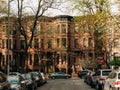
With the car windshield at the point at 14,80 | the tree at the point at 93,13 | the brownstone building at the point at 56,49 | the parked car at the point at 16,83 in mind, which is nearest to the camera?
the parked car at the point at 16,83

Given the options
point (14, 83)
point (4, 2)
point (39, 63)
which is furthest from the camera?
point (39, 63)

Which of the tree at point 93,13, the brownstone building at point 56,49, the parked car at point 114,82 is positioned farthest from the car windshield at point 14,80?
the brownstone building at point 56,49

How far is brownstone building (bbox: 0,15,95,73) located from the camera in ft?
296

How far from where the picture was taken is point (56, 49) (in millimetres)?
89625

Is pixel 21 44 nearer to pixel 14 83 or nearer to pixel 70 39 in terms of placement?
pixel 70 39

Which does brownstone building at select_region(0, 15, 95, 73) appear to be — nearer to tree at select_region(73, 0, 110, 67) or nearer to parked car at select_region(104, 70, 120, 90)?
tree at select_region(73, 0, 110, 67)

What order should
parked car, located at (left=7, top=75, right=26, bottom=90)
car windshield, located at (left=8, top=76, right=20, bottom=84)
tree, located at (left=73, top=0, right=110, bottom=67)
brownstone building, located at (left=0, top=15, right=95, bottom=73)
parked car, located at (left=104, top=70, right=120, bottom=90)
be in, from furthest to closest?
brownstone building, located at (left=0, top=15, right=95, bottom=73)
tree, located at (left=73, top=0, right=110, bottom=67)
car windshield, located at (left=8, top=76, right=20, bottom=84)
parked car, located at (left=7, top=75, right=26, bottom=90)
parked car, located at (left=104, top=70, right=120, bottom=90)

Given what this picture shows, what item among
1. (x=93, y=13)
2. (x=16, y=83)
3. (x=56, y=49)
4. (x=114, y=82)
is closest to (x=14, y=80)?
(x=16, y=83)

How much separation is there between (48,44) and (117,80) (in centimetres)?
7362

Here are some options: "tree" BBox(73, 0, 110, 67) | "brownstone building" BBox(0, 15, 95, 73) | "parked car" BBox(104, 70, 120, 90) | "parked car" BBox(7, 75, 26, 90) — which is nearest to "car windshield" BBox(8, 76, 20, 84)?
"parked car" BBox(7, 75, 26, 90)

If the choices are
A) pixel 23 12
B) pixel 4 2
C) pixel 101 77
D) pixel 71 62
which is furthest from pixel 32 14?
pixel 71 62

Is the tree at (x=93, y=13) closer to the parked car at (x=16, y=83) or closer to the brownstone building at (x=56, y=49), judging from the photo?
the parked car at (x=16, y=83)

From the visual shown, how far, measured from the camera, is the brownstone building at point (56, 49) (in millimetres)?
90250

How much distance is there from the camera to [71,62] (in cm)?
9256
